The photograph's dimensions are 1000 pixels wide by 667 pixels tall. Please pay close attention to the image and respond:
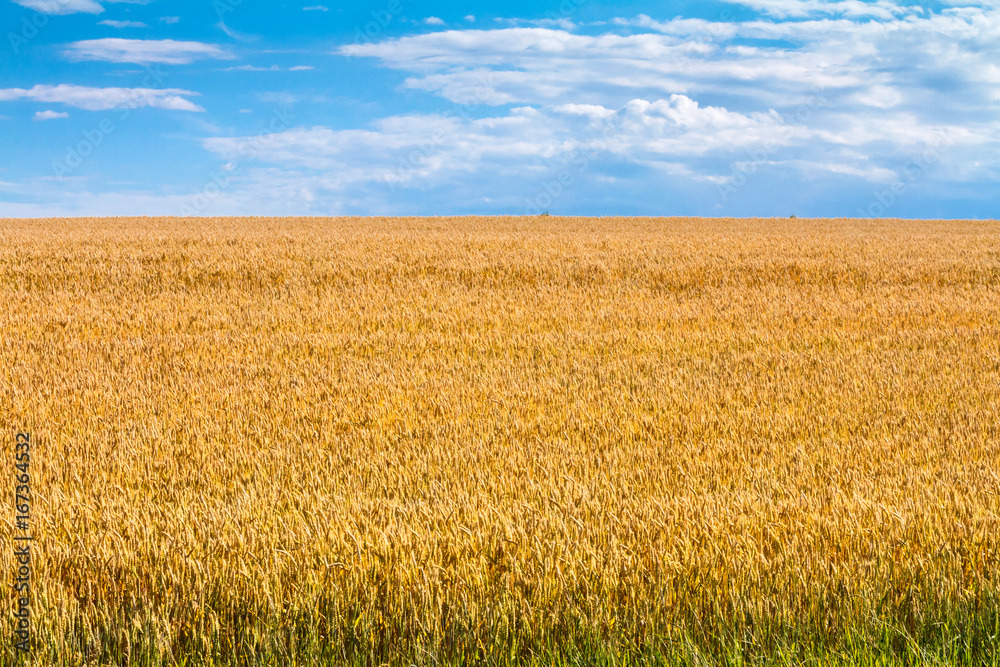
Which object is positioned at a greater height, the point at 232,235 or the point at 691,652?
the point at 232,235

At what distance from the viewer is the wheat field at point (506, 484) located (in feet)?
11.6

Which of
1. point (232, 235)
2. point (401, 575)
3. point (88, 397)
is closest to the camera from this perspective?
point (401, 575)

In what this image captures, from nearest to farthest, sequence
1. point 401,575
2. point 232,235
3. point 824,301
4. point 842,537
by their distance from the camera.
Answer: point 401,575 → point 842,537 → point 824,301 → point 232,235

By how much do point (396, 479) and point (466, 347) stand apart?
20.5 feet

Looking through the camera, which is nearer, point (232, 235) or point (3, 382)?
point (3, 382)

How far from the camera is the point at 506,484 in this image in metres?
5.56

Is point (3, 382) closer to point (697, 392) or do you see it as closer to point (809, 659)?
point (697, 392)

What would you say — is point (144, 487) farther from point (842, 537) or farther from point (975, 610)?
point (975, 610)

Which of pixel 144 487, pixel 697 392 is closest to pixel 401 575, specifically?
pixel 144 487

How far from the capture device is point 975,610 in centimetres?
367

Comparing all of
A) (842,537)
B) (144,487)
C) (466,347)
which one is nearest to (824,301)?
(466,347)

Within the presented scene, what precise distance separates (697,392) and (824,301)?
9448mm

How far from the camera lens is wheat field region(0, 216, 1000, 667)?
3.54 m

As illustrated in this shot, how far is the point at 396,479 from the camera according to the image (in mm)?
5871
